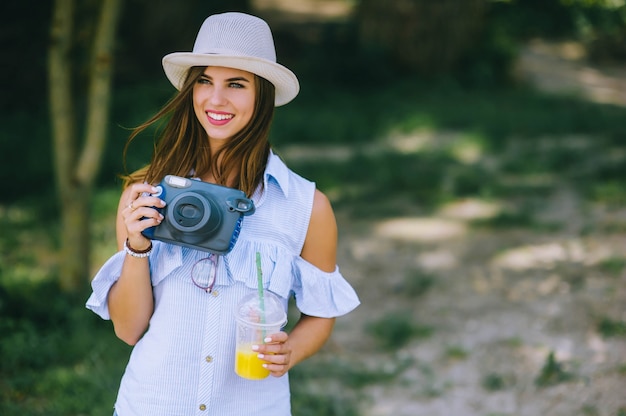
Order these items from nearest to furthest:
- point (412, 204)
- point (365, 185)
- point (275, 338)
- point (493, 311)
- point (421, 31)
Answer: point (275, 338), point (493, 311), point (412, 204), point (365, 185), point (421, 31)

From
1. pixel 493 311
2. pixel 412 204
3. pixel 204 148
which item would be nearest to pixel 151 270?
pixel 204 148

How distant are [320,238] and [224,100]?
0.42 metres

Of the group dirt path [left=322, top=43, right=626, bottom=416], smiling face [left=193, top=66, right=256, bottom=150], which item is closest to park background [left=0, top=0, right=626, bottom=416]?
dirt path [left=322, top=43, right=626, bottom=416]

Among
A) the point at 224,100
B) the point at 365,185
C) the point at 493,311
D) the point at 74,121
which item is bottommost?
the point at 365,185

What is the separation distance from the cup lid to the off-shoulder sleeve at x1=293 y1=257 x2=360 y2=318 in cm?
11

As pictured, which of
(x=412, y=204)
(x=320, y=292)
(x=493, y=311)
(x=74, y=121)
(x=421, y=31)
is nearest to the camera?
(x=320, y=292)

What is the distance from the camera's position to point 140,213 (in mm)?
1809

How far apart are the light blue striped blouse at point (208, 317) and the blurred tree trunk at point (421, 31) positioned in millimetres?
9703

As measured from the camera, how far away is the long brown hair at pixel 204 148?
2.04 meters

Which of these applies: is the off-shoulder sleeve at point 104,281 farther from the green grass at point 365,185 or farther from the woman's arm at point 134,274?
the green grass at point 365,185

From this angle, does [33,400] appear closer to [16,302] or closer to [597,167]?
[16,302]

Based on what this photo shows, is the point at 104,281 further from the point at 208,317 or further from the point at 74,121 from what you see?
the point at 74,121

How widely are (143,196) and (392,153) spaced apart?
619 centimetres

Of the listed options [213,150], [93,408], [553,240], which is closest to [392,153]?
[553,240]
